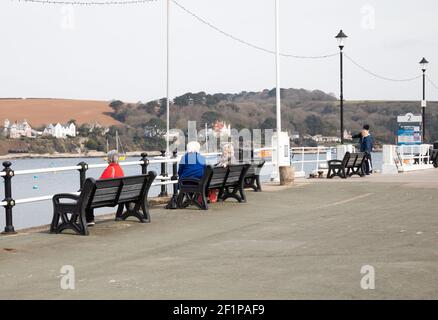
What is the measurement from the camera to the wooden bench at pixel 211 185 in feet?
52.8

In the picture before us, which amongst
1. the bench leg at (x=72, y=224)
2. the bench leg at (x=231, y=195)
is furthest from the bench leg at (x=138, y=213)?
the bench leg at (x=231, y=195)

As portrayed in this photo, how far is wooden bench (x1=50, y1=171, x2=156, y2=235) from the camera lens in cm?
1255

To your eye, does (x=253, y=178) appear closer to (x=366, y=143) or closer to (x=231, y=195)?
(x=231, y=195)

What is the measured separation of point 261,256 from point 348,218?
15.4 ft

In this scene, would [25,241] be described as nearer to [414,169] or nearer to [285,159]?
[285,159]

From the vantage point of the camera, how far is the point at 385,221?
1409 cm

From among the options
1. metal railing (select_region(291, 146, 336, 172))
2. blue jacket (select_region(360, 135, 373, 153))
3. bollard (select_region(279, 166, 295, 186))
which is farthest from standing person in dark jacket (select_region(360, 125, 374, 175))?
bollard (select_region(279, 166, 295, 186))

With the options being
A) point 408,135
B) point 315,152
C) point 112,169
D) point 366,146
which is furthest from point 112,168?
point 408,135

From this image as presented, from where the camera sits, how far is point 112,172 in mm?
14148

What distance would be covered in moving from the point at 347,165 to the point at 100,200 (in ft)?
52.5

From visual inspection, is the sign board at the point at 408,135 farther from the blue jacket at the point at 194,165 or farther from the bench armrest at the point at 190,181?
the bench armrest at the point at 190,181
